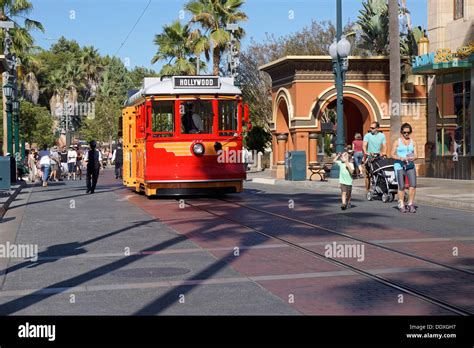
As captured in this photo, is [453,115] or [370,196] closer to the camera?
[370,196]

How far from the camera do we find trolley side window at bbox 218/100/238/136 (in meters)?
22.8


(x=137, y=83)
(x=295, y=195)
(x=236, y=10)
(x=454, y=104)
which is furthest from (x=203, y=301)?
(x=137, y=83)

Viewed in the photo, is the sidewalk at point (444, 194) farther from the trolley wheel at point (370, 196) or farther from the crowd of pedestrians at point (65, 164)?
the crowd of pedestrians at point (65, 164)

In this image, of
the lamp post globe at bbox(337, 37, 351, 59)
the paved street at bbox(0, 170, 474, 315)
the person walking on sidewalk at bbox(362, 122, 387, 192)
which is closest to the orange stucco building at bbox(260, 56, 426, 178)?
the lamp post globe at bbox(337, 37, 351, 59)

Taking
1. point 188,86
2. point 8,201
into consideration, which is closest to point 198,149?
point 188,86

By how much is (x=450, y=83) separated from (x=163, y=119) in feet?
49.4

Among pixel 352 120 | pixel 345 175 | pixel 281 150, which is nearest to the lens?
pixel 345 175

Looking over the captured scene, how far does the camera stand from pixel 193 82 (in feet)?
74.1

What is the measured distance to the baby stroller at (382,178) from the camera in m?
21.2

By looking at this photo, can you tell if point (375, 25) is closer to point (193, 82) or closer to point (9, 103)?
point (9, 103)

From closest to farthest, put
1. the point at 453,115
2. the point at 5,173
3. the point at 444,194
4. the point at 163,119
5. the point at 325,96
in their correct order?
the point at 163,119 → the point at 444,194 → the point at 5,173 → the point at 453,115 → the point at 325,96

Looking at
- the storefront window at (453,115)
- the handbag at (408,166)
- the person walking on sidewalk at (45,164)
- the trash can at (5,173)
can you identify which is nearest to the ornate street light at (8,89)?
the person walking on sidewalk at (45,164)

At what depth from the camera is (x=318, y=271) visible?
10250 millimetres
